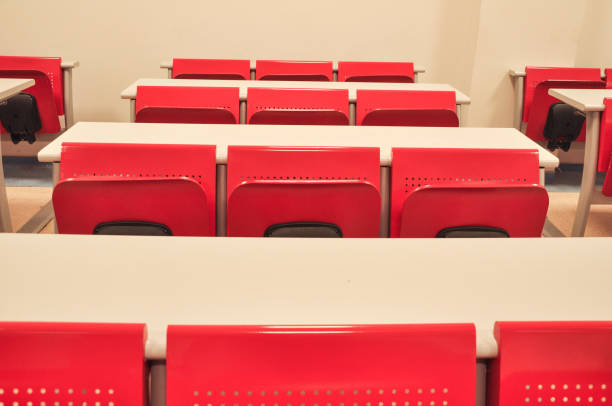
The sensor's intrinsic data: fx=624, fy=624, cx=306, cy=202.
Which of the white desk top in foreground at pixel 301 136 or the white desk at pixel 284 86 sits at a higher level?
the white desk at pixel 284 86

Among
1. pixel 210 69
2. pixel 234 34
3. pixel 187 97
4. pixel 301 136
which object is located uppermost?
pixel 234 34

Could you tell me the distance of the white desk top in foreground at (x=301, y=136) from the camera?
8.26ft

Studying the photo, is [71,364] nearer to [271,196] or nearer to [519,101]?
[271,196]

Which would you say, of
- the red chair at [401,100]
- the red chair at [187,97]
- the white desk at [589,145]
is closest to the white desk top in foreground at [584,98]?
the white desk at [589,145]

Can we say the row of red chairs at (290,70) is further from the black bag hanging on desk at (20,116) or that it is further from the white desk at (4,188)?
the white desk at (4,188)

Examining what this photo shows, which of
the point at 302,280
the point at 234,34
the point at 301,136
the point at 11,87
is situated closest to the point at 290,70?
the point at 234,34

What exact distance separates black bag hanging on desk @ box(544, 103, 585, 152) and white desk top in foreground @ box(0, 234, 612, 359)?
2928 millimetres

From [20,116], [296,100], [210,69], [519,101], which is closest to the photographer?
[296,100]

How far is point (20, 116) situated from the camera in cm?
396

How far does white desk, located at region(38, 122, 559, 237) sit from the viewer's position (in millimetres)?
2492

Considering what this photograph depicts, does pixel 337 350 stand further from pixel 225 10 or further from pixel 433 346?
pixel 225 10

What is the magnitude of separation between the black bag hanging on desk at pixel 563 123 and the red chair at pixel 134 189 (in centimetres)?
301

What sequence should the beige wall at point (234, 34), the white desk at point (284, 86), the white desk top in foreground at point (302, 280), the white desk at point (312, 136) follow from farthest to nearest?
the beige wall at point (234, 34)
the white desk at point (284, 86)
the white desk at point (312, 136)
the white desk top in foreground at point (302, 280)

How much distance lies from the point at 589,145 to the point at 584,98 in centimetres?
27
